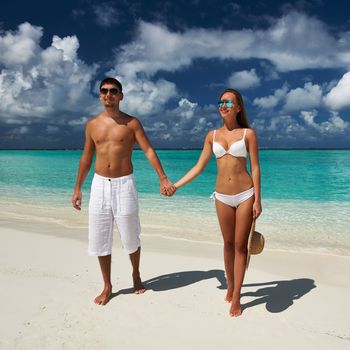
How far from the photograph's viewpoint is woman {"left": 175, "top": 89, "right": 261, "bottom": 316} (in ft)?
12.7

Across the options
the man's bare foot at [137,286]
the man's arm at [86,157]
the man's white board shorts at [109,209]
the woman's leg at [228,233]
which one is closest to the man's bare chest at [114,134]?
the man's arm at [86,157]

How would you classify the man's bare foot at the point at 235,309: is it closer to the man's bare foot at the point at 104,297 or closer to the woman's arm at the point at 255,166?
the woman's arm at the point at 255,166

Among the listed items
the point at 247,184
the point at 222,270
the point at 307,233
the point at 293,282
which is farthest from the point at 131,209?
the point at 307,233

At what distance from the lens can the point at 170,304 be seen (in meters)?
4.21

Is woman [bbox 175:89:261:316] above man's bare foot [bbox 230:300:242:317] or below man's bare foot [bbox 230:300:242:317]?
above

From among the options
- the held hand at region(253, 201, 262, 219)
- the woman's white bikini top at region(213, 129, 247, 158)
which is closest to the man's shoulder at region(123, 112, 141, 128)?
the woman's white bikini top at region(213, 129, 247, 158)

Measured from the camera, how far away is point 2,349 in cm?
321

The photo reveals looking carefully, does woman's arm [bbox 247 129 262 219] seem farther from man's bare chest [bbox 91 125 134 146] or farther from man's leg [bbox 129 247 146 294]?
man's leg [bbox 129 247 146 294]

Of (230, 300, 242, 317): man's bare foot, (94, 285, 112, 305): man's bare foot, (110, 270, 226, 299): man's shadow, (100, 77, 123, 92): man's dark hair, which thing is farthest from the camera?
(110, 270, 226, 299): man's shadow

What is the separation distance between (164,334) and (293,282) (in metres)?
2.35

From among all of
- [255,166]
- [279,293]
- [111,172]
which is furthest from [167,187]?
[279,293]

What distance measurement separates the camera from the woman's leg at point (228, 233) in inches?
157

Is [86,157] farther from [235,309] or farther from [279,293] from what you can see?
[279,293]

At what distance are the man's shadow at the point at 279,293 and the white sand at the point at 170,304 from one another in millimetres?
12
